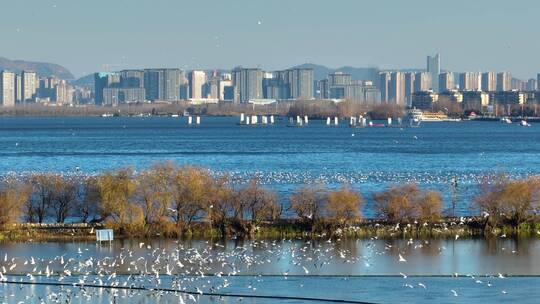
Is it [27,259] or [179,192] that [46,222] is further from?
[27,259]

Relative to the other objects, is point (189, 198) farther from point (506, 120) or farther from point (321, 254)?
point (506, 120)

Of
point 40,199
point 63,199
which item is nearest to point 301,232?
point 63,199

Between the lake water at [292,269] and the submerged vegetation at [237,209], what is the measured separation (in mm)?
959

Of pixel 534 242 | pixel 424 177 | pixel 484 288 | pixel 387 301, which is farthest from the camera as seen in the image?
pixel 424 177

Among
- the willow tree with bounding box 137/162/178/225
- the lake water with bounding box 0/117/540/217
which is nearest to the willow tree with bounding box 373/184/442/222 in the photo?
the lake water with bounding box 0/117/540/217

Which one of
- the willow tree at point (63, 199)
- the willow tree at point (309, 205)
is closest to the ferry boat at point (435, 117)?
the willow tree at point (63, 199)

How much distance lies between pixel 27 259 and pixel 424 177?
2370 centimetres

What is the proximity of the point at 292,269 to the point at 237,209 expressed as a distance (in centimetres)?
581

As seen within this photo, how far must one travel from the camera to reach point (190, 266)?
23.0 m

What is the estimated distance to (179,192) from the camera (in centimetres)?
2855

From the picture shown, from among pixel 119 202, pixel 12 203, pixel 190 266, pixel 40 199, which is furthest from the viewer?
pixel 40 199

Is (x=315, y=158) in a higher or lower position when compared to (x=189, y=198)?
lower

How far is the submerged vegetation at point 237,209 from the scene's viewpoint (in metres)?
27.5

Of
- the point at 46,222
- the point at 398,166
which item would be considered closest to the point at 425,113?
the point at 398,166
